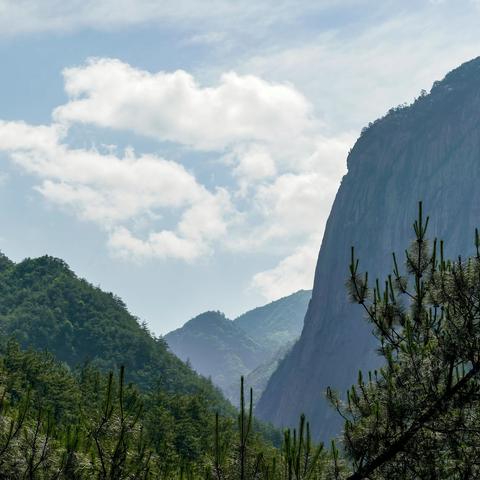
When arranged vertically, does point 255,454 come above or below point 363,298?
below

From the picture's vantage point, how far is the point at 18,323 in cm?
19375

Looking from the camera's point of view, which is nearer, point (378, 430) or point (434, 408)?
point (434, 408)

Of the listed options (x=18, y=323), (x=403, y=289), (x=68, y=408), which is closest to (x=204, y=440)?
(x=68, y=408)

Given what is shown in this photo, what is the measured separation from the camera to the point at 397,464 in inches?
322

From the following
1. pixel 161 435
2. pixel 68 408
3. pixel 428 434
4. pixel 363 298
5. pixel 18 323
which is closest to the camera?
pixel 428 434

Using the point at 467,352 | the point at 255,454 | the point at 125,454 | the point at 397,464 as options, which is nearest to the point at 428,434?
the point at 397,464

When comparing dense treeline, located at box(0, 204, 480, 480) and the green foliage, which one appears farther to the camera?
the green foliage

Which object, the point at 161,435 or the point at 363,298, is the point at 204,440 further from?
→ the point at 363,298

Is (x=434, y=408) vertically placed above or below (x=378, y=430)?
above

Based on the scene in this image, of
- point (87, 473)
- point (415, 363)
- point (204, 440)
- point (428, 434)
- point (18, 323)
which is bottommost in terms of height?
point (204, 440)

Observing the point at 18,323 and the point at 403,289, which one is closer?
the point at 403,289

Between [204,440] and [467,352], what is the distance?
60.8m

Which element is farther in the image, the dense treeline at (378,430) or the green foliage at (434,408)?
the green foliage at (434,408)

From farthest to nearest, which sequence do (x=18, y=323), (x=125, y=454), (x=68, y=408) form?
(x=18, y=323) → (x=68, y=408) → (x=125, y=454)
